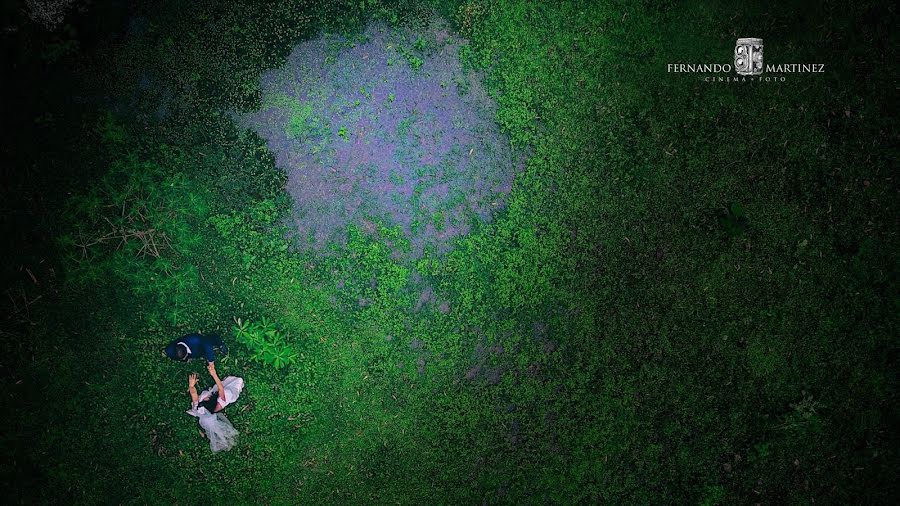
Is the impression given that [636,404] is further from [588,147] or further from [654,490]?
[588,147]

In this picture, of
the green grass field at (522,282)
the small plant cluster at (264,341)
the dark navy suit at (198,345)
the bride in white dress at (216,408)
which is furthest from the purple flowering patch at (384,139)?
the bride in white dress at (216,408)

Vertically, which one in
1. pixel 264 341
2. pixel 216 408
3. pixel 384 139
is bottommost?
pixel 216 408

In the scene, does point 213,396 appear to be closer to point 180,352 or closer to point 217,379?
point 217,379

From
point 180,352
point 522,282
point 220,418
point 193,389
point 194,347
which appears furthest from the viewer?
point 522,282

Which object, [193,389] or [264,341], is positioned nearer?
[193,389]

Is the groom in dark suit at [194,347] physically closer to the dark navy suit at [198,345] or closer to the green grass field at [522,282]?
the dark navy suit at [198,345]

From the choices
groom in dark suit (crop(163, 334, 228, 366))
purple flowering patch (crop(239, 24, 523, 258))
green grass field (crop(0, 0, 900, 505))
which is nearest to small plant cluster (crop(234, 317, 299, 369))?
green grass field (crop(0, 0, 900, 505))

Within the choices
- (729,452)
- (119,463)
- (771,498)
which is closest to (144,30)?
(119,463)

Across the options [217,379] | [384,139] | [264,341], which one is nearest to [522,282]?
[384,139]
